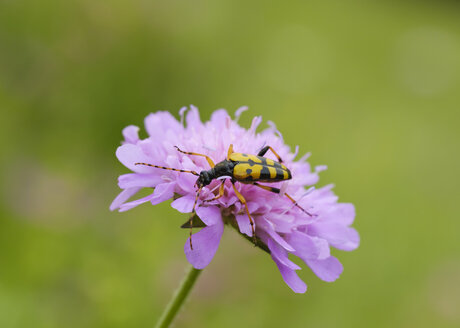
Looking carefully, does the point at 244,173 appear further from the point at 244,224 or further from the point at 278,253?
the point at 278,253

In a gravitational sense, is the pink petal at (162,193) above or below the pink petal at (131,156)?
below

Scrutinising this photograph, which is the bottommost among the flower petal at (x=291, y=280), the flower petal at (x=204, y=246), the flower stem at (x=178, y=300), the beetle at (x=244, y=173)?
the flower stem at (x=178, y=300)

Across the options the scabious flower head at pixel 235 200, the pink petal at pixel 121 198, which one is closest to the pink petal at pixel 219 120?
the scabious flower head at pixel 235 200

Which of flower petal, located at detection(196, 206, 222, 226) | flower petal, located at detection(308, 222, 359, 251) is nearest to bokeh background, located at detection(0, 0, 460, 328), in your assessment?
flower petal, located at detection(308, 222, 359, 251)

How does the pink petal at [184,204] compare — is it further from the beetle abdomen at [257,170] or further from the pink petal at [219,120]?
the pink petal at [219,120]

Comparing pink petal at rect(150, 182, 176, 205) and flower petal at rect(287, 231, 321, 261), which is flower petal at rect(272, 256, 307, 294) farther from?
pink petal at rect(150, 182, 176, 205)
